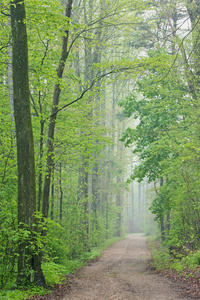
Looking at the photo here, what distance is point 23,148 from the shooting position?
582 centimetres

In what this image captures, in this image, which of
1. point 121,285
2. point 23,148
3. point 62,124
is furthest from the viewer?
point 62,124

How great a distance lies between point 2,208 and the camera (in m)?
5.41

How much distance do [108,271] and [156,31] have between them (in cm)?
1239

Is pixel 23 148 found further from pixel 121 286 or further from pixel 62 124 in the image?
pixel 121 286

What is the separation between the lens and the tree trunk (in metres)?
5.61

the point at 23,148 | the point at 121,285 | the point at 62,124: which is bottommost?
the point at 121,285

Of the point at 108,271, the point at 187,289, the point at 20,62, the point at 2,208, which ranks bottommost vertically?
the point at 108,271

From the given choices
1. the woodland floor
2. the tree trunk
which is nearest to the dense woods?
the tree trunk

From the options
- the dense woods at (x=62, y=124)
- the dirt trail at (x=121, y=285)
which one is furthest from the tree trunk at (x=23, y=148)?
the dirt trail at (x=121, y=285)

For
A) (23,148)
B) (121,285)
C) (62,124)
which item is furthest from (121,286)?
(62,124)

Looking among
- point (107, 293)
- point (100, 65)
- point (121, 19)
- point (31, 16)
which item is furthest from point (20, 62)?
point (107, 293)

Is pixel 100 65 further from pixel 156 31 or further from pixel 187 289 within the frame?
pixel 156 31

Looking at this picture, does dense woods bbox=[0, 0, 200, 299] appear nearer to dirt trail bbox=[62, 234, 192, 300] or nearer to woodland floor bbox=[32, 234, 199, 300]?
woodland floor bbox=[32, 234, 199, 300]

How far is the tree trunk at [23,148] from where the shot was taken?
5.61m
